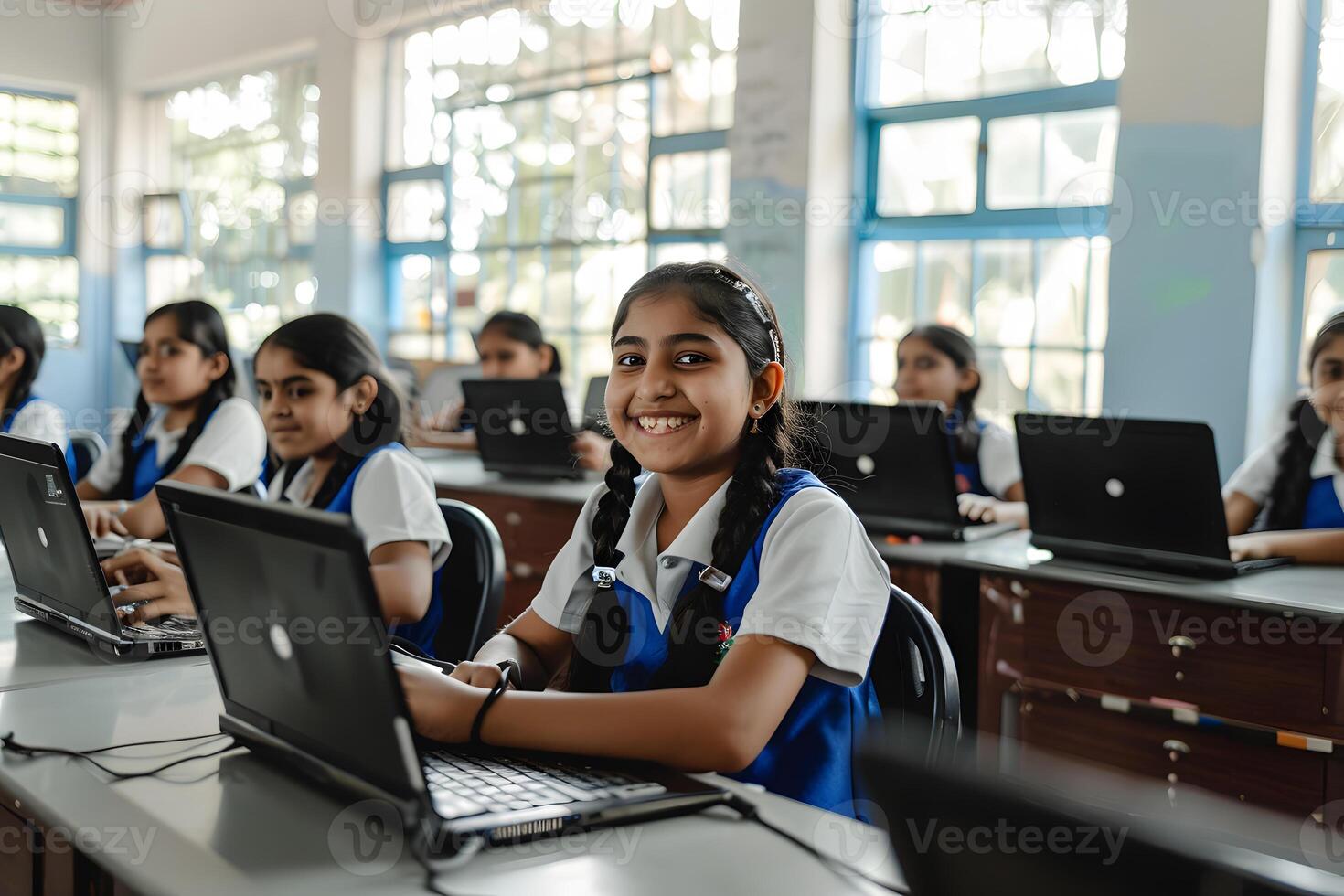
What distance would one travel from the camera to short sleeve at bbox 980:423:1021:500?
307 cm

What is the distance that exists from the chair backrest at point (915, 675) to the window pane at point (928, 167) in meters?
3.15

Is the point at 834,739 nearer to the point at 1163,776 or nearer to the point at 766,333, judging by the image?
the point at 766,333

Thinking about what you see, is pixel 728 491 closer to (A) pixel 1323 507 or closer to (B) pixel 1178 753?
(B) pixel 1178 753

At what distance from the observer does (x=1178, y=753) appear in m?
2.16

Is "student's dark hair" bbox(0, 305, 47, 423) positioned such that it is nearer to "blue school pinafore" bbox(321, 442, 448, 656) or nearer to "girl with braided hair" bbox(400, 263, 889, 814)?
"blue school pinafore" bbox(321, 442, 448, 656)

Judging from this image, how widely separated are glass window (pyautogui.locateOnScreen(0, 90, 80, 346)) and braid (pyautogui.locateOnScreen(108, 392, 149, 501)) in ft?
20.6

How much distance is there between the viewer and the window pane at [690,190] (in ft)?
16.1

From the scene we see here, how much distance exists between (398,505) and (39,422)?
5.78ft

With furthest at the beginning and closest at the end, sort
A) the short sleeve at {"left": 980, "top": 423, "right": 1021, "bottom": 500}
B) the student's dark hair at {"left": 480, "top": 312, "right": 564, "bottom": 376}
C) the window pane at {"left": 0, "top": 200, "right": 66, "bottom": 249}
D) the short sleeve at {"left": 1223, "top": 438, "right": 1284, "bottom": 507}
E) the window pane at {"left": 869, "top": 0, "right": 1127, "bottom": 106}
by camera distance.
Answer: the window pane at {"left": 0, "top": 200, "right": 66, "bottom": 249}, the student's dark hair at {"left": 480, "top": 312, "right": 564, "bottom": 376}, the window pane at {"left": 869, "top": 0, "right": 1127, "bottom": 106}, the short sleeve at {"left": 980, "top": 423, "right": 1021, "bottom": 500}, the short sleeve at {"left": 1223, "top": 438, "right": 1284, "bottom": 507}

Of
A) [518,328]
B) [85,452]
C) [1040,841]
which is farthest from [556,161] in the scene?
[1040,841]

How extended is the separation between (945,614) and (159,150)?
8010mm

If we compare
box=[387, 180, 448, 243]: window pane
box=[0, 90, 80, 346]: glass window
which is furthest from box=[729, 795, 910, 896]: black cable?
box=[0, 90, 80, 346]: glass window

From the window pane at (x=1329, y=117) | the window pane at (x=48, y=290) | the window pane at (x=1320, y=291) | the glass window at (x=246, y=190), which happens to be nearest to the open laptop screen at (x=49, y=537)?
the window pane at (x=1320, y=291)

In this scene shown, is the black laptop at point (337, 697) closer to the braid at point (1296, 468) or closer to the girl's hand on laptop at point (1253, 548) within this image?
the girl's hand on laptop at point (1253, 548)
